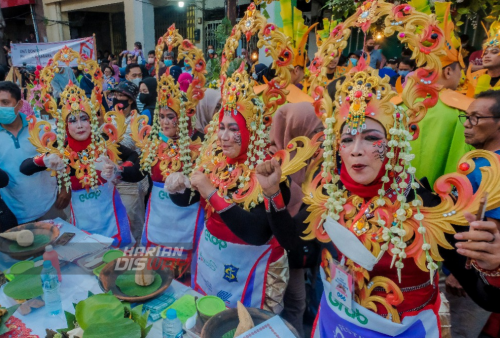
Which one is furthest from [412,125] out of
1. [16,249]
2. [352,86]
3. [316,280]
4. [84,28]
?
[84,28]

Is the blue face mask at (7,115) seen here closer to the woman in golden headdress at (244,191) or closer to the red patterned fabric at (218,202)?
the woman in golden headdress at (244,191)

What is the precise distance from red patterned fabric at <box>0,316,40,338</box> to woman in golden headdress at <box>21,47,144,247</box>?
1.22m

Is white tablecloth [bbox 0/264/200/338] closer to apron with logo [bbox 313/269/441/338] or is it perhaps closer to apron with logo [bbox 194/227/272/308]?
apron with logo [bbox 194/227/272/308]

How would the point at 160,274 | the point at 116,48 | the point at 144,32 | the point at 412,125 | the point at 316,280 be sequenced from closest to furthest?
the point at 412,125 → the point at 160,274 → the point at 316,280 → the point at 144,32 → the point at 116,48

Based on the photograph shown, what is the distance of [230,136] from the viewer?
1.99 meters

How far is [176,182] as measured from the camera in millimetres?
2336

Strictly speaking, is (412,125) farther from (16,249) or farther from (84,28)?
(84,28)

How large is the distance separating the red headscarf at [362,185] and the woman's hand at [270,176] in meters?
0.31

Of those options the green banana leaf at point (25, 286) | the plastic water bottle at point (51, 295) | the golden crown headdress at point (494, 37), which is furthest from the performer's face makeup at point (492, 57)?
the green banana leaf at point (25, 286)

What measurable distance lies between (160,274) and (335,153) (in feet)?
4.11

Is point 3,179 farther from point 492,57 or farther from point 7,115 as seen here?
point 492,57

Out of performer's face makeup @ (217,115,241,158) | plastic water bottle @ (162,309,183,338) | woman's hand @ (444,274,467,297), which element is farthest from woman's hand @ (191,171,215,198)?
woman's hand @ (444,274,467,297)

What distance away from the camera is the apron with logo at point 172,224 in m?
2.78

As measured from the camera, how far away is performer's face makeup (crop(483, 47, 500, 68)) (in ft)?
9.38
